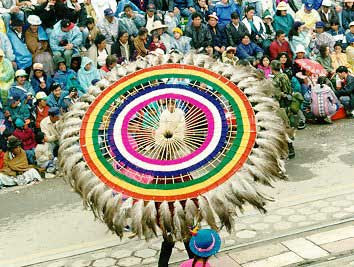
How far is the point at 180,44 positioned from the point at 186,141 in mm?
8111

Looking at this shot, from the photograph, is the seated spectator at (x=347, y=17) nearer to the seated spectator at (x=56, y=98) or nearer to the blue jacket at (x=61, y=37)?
the blue jacket at (x=61, y=37)

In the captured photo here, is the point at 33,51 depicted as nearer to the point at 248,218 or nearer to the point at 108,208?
the point at 248,218

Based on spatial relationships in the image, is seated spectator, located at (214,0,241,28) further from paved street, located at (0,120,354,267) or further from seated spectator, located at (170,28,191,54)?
paved street, located at (0,120,354,267)

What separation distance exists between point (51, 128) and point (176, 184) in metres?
6.10

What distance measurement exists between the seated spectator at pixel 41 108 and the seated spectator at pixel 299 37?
5929 millimetres

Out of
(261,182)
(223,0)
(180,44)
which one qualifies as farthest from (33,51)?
(261,182)

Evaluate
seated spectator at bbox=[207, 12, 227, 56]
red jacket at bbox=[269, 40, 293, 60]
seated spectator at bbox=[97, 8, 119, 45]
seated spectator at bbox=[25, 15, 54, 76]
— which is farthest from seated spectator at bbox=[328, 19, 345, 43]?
seated spectator at bbox=[25, 15, 54, 76]

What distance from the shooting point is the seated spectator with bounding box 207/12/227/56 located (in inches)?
563

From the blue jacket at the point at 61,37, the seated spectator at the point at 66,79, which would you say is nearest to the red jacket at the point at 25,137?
the seated spectator at the point at 66,79

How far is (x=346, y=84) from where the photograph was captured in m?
13.8

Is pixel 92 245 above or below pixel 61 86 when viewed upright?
below

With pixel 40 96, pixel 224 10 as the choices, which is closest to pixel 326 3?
pixel 224 10

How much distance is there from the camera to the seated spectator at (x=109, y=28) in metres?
13.5

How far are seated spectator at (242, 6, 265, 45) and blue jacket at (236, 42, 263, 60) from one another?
46 centimetres
